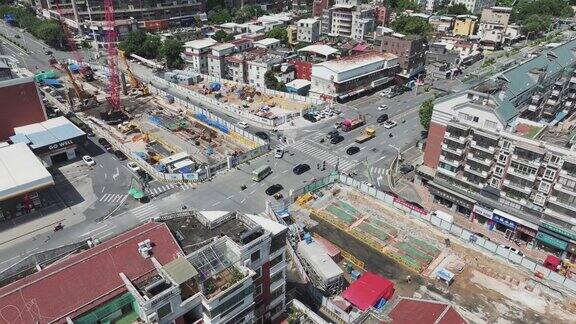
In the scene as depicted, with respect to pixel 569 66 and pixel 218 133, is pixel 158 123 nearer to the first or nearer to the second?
pixel 218 133

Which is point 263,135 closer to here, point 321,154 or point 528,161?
point 321,154

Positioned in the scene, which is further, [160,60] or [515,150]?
[160,60]

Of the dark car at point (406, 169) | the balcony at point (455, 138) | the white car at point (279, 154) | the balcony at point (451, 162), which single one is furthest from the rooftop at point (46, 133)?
the balcony at point (455, 138)

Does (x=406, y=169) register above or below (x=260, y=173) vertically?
below

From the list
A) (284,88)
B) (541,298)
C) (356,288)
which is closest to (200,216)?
(356,288)

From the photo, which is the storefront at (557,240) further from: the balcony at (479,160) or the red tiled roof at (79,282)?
the red tiled roof at (79,282)

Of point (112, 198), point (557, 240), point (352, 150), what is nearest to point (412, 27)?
point (352, 150)
